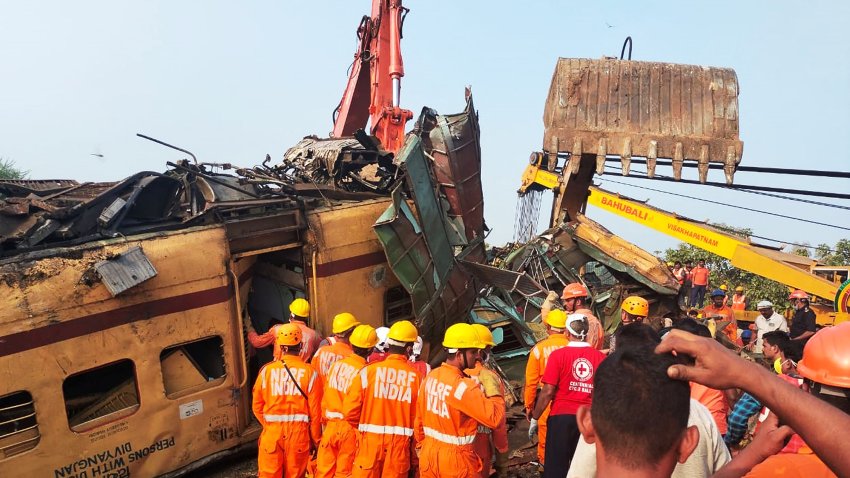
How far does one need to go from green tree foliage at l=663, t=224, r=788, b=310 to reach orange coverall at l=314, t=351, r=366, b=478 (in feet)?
50.2

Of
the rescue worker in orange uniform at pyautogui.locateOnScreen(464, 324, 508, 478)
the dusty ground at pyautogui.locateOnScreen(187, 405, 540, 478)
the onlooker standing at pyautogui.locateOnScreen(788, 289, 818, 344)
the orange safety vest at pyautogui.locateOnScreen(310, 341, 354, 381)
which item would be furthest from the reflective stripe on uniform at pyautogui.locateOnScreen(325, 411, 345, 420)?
the onlooker standing at pyautogui.locateOnScreen(788, 289, 818, 344)

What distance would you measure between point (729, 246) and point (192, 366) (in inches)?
452

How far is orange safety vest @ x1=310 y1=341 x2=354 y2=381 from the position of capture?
495 cm

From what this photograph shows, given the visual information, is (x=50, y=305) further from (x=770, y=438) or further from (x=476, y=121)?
(x=476, y=121)

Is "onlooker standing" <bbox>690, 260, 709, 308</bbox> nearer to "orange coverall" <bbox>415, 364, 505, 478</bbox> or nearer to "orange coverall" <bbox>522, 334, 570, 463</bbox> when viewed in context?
"orange coverall" <bbox>522, 334, 570, 463</bbox>

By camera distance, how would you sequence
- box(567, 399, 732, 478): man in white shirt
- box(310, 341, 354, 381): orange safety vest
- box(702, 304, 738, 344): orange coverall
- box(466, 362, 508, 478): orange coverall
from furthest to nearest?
box(702, 304, 738, 344): orange coverall, box(310, 341, 354, 381): orange safety vest, box(466, 362, 508, 478): orange coverall, box(567, 399, 732, 478): man in white shirt

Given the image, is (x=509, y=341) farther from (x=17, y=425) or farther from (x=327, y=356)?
(x=17, y=425)

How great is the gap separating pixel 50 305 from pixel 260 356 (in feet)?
10.2

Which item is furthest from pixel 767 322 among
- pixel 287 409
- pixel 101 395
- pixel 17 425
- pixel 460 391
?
pixel 17 425

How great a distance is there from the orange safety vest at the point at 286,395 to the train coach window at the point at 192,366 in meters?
0.91

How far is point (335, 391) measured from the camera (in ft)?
14.6

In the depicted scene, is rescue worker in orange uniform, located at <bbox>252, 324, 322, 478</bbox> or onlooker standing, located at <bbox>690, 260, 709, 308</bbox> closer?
rescue worker in orange uniform, located at <bbox>252, 324, 322, 478</bbox>

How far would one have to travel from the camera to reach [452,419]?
3.81 metres

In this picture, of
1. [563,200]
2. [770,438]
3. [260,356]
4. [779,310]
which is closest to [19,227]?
[260,356]
